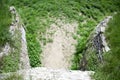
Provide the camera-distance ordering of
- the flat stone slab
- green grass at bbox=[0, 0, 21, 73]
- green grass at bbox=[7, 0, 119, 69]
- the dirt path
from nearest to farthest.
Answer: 1. the flat stone slab
2. green grass at bbox=[0, 0, 21, 73]
3. the dirt path
4. green grass at bbox=[7, 0, 119, 69]

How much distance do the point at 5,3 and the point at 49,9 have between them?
211 cm

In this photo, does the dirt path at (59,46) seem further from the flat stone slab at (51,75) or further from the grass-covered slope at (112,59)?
the flat stone slab at (51,75)

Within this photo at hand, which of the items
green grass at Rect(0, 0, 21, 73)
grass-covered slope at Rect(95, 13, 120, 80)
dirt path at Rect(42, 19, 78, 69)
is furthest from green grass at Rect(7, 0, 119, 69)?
grass-covered slope at Rect(95, 13, 120, 80)

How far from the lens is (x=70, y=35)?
14406mm

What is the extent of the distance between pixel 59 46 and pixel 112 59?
410 cm

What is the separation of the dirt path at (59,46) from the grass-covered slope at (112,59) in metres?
2.23

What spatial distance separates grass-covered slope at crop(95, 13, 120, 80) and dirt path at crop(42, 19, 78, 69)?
7.32 feet

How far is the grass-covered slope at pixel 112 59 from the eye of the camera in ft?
30.8

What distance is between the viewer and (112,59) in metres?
10.0

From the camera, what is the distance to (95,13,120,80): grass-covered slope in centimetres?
937

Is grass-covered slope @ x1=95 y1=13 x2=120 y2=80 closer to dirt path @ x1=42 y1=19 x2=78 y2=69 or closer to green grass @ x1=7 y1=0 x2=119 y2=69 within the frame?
green grass @ x1=7 y1=0 x2=119 y2=69

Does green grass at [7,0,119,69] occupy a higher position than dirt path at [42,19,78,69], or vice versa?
green grass at [7,0,119,69]

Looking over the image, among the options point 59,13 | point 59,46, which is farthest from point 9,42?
point 59,13

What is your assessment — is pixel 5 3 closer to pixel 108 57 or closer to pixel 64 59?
pixel 64 59
